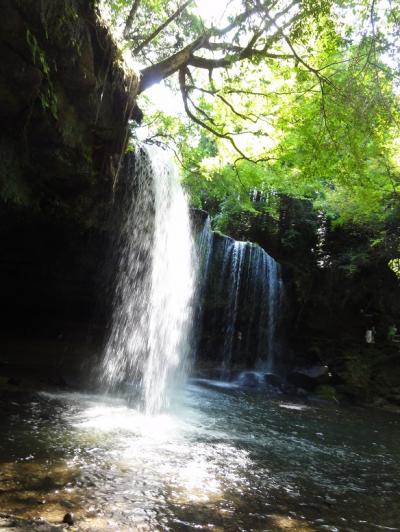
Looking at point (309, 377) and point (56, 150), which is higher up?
point (56, 150)

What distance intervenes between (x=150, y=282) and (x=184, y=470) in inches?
274

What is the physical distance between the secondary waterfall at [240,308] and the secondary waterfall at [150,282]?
6.92 feet

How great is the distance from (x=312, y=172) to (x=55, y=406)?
→ 7.00 metres

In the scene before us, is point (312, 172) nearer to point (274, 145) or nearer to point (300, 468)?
point (274, 145)

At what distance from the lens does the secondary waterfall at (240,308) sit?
14.7 m

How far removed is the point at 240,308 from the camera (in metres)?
15.1

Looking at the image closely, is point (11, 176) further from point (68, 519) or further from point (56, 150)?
point (68, 519)

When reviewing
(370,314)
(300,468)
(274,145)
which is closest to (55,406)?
(300,468)

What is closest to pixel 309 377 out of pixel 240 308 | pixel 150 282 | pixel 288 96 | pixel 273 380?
pixel 273 380

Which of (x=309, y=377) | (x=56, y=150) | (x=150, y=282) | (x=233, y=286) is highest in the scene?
(x=56, y=150)

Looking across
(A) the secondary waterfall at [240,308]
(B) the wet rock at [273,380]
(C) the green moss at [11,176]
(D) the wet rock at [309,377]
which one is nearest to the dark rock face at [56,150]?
(C) the green moss at [11,176]

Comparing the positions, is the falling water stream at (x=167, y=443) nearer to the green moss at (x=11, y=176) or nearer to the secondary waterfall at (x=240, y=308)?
the secondary waterfall at (x=240, y=308)

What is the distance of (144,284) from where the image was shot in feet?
35.2

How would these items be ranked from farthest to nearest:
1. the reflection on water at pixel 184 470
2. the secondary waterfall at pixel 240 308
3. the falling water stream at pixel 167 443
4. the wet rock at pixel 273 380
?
the secondary waterfall at pixel 240 308, the wet rock at pixel 273 380, the falling water stream at pixel 167 443, the reflection on water at pixel 184 470
